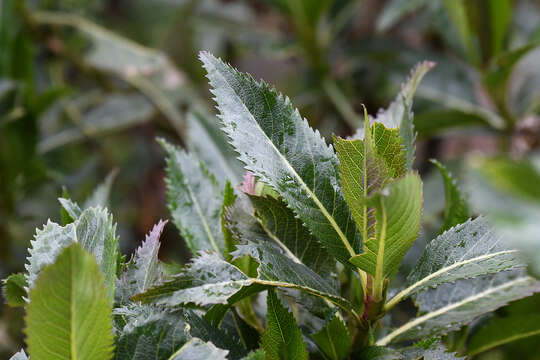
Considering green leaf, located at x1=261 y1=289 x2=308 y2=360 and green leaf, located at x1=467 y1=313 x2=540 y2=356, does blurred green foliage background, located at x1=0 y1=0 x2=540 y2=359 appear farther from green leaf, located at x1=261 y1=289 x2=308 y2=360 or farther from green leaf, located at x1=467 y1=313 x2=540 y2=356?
green leaf, located at x1=261 y1=289 x2=308 y2=360

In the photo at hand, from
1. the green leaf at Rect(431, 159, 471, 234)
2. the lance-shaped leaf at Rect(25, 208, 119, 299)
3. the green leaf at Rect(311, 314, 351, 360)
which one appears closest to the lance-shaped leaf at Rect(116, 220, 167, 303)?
the lance-shaped leaf at Rect(25, 208, 119, 299)

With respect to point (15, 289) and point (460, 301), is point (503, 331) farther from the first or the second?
point (15, 289)

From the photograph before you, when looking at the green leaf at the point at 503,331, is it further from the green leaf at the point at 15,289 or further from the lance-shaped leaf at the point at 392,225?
the green leaf at the point at 15,289

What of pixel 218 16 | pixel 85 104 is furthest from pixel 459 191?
pixel 218 16

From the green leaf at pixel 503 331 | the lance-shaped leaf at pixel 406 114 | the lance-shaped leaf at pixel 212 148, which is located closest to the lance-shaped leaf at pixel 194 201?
the lance-shaped leaf at pixel 212 148

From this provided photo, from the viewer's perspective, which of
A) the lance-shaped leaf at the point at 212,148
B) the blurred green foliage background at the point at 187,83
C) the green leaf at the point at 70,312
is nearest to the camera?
the green leaf at the point at 70,312

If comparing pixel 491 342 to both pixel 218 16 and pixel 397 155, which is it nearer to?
pixel 397 155
